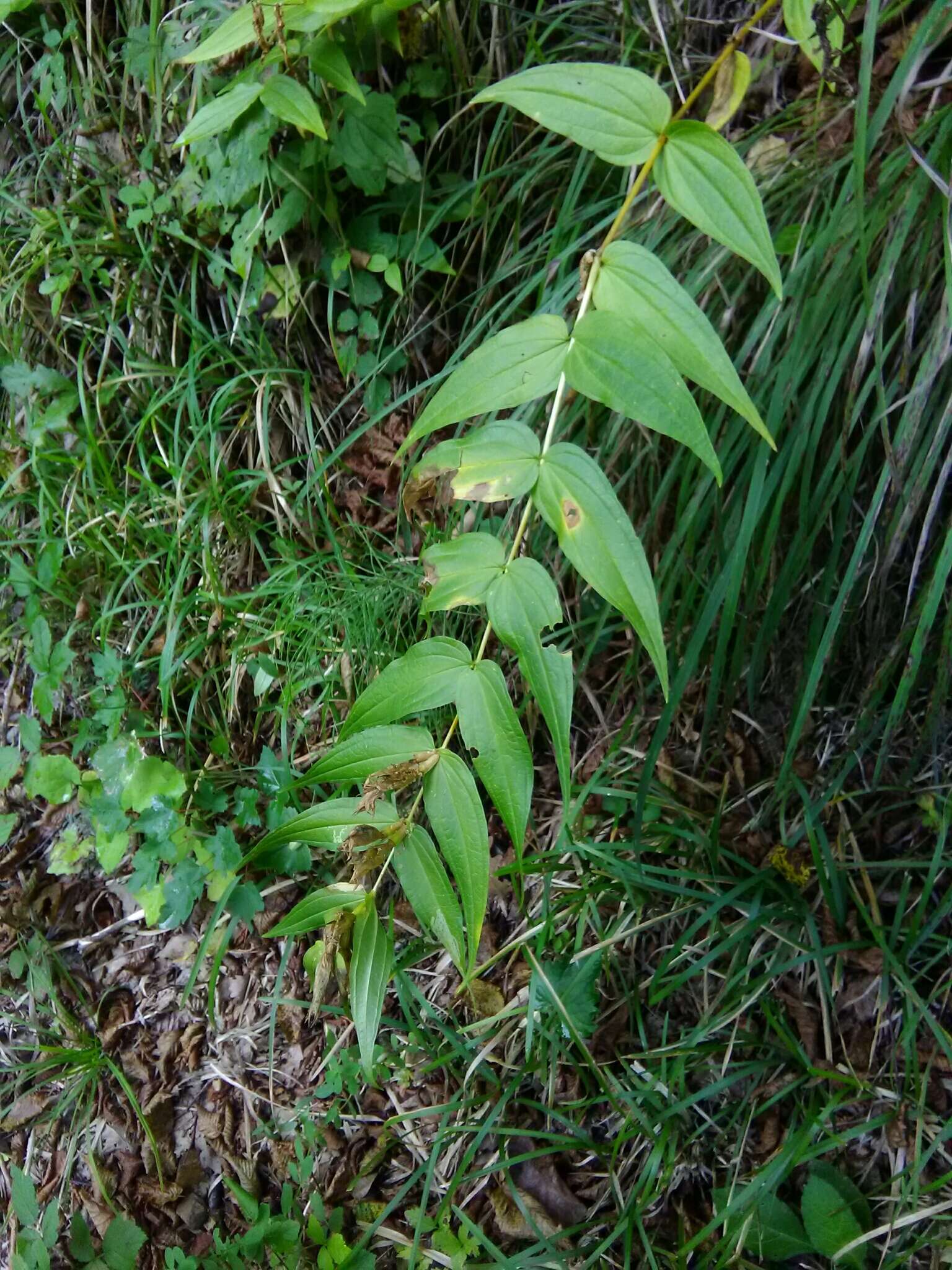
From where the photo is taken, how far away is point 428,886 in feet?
2.74

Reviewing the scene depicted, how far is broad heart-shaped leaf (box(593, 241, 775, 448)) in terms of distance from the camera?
28.9 inches

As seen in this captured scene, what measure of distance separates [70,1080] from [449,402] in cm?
149

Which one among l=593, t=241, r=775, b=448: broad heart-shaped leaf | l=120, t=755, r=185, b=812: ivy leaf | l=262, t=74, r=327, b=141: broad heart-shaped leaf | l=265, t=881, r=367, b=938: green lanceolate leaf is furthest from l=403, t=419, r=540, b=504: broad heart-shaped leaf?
l=120, t=755, r=185, b=812: ivy leaf

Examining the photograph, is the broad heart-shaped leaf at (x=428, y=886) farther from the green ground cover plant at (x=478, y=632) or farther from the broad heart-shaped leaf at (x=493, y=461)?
the broad heart-shaped leaf at (x=493, y=461)

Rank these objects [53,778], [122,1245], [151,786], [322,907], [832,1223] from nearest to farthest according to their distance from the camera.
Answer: [322,907] → [832,1223] → [122,1245] → [151,786] → [53,778]

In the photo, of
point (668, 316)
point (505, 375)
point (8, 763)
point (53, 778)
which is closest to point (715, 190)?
point (668, 316)

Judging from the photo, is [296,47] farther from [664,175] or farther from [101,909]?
[101,909]

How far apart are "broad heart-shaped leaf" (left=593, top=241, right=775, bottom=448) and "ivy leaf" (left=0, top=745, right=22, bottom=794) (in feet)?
4.83

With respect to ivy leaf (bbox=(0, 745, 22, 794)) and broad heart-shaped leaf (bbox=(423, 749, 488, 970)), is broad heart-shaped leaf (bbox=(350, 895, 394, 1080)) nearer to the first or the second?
broad heart-shaped leaf (bbox=(423, 749, 488, 970))

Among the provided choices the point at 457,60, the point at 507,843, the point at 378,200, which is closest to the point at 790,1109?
the point at 507,843

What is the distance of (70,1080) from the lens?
5.38ft

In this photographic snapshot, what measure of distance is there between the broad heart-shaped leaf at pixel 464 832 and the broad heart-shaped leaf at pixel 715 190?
50 centimetres

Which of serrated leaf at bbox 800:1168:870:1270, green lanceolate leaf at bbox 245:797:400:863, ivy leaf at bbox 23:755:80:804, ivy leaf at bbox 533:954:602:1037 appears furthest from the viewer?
ivy leaf at bbox 23:755:80:804

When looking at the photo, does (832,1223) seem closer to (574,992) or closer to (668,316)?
(574,992)
